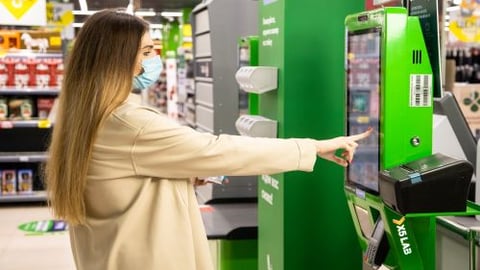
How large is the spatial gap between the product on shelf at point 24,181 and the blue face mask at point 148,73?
656 centimetres

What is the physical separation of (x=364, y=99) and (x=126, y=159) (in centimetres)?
102

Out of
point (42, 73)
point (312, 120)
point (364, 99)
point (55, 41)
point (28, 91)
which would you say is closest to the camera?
point (364, 99)

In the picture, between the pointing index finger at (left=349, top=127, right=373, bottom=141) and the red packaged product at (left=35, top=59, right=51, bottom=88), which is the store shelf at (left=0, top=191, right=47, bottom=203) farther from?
the pointing index finger at (left=349, top=127, right=373, bottom=141)

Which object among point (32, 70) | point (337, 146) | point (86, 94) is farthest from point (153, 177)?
point (32, 70)

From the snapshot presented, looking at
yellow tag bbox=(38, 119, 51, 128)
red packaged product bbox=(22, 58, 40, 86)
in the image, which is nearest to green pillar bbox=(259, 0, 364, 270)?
yellow tag bbox=(38, 119, 51, 128)

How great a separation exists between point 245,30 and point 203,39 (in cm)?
62

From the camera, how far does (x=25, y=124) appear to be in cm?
898

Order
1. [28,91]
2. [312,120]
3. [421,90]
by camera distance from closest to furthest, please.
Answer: [421,90] < [312,120] < [28,91]

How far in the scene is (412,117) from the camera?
255cm

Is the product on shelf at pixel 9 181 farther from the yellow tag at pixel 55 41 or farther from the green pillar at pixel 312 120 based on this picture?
the green pillar at pixel 312 120

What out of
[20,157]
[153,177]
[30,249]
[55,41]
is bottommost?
[30,249]

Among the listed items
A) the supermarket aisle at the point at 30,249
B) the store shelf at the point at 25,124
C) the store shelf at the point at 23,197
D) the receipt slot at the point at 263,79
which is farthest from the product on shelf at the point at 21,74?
the receipt slot at the point at 263,79

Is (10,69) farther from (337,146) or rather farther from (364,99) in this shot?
(337,146)

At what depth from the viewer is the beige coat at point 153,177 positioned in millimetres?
2252
